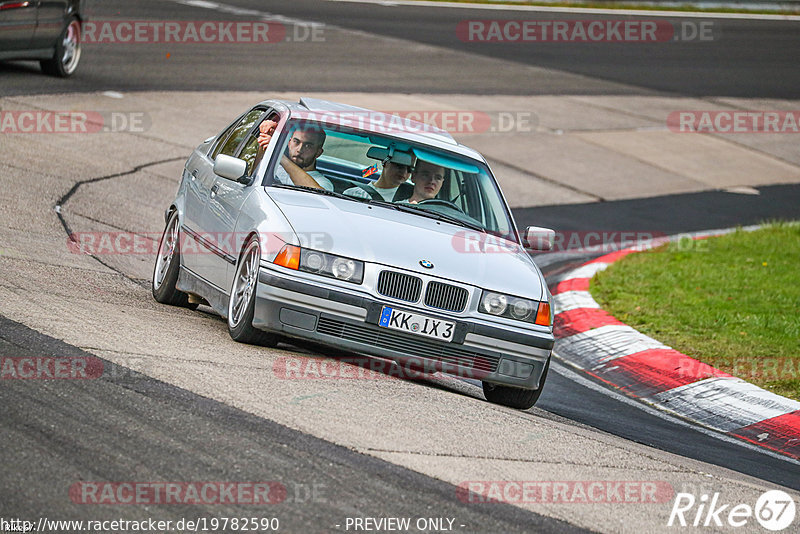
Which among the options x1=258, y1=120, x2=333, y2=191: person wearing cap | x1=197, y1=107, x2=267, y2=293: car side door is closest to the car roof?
x1=258, y1=120, x2=333, y2=191: person wearing cap

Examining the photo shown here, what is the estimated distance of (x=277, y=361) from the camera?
675cm

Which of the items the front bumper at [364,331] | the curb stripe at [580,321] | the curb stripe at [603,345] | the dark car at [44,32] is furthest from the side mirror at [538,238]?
the dark car at [44,32]

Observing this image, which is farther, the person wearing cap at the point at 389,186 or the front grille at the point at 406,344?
the person wearing cap at the point at 389,186

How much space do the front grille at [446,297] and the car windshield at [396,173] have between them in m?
1.00

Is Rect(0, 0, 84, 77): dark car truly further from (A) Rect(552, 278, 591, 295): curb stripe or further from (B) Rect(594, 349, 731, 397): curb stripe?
(B) Rect(594, 349, 731, 397): curb stripe

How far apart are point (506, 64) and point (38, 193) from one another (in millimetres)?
16725

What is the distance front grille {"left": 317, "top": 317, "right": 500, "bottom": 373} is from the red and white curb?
219cm

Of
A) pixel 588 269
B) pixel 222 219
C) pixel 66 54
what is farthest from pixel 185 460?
pixel 66 54

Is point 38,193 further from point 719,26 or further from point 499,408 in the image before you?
point 719,26

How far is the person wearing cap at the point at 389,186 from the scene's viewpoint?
25.8 ft

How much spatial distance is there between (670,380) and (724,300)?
8.34 ft

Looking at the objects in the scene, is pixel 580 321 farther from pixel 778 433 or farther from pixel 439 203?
pixel 439 203

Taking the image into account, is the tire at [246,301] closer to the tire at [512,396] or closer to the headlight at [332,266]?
the headlight at [332,266]

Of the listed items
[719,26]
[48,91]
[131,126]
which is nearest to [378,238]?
[131,126]
